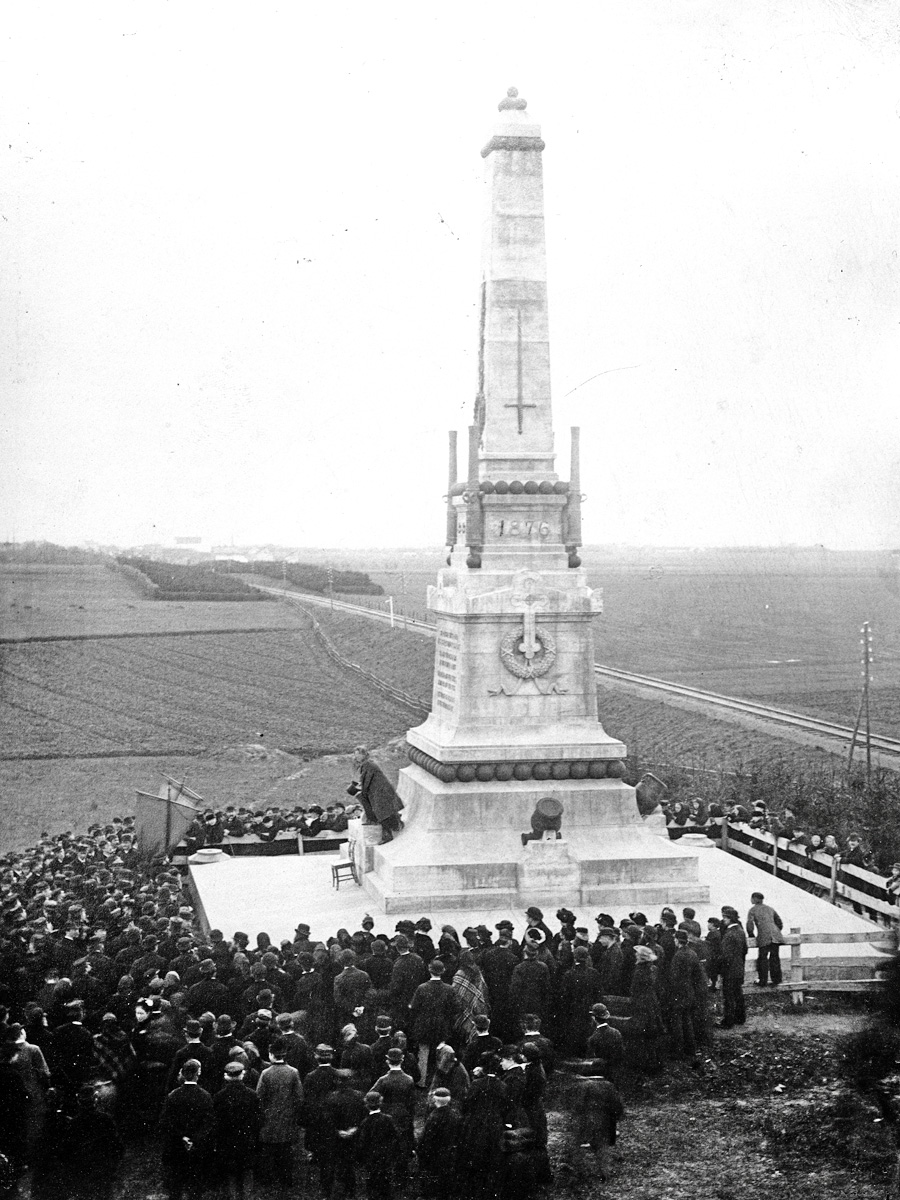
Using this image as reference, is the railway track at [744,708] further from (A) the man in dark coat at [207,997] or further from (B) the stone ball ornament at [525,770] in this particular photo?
(A) the man in dark coat at [207,997]

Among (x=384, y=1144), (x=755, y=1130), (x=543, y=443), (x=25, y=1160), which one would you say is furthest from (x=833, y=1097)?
(x=543, y=443)

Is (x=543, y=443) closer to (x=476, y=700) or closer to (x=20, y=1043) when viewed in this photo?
(x=476, y=700)

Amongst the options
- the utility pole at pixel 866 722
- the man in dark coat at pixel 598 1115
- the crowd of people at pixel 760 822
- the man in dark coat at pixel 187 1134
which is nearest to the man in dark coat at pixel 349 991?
the man in dark coat at pixel 598 1115

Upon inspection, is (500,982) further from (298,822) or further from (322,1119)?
(298,822)

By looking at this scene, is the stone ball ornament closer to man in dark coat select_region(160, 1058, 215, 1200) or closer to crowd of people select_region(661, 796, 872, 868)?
crowd of people select_region(661, 796, 872, 868)

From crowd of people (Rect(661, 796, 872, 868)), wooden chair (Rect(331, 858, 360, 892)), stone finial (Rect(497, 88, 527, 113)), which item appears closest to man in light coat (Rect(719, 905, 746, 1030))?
crowd of people (Rect(661, 796, 872, 868))

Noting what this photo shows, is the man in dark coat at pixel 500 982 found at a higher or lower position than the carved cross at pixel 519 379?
lower
